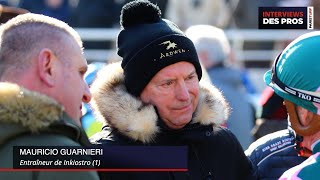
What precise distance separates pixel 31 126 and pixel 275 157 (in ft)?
2.77

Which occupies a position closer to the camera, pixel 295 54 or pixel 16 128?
pixel 16 128

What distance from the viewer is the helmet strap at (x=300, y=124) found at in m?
1.76

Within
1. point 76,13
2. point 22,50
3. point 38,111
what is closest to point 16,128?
point 38,111

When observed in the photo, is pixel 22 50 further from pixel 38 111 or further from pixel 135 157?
pixel 135 157

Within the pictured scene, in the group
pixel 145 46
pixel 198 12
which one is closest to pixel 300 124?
pixel 145 46

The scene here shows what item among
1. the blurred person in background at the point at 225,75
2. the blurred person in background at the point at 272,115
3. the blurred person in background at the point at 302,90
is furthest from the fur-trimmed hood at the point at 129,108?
the blurred person in background at the point at 225,75

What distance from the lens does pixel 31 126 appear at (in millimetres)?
1582

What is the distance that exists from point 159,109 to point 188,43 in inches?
6.7

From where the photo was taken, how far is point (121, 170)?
1.96 m

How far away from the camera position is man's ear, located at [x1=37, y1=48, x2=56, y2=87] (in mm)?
1635

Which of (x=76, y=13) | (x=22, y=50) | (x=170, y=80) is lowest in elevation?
(x=76, y=13)

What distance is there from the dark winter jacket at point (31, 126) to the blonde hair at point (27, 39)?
2.0 inches

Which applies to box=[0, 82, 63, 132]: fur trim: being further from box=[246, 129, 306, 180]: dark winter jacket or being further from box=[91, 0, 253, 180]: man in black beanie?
box=[246, 129, 306, 180]: dark winter jacket

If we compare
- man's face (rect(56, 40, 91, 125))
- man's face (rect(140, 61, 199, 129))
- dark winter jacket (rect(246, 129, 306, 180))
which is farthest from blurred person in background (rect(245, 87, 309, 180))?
man's face (rect(56, 40, 91, 125))
